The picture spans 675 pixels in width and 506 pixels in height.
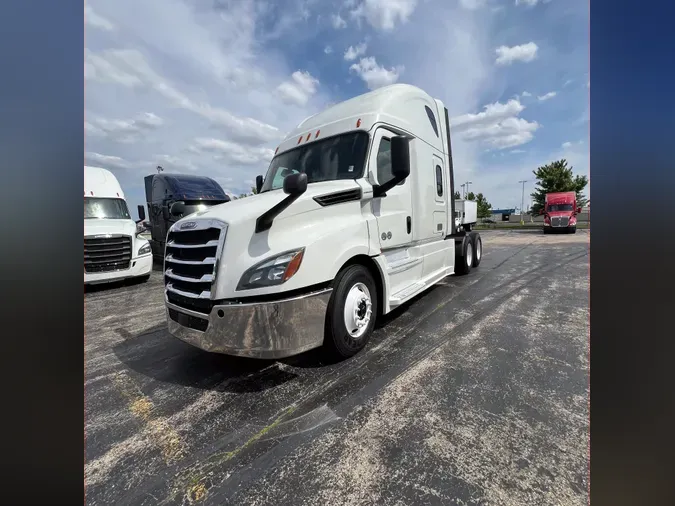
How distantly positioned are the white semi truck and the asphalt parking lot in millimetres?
440

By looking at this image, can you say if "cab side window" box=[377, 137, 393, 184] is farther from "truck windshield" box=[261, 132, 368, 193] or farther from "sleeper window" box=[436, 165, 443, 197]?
"sleeper window" box=[436, 165, 443, 197]

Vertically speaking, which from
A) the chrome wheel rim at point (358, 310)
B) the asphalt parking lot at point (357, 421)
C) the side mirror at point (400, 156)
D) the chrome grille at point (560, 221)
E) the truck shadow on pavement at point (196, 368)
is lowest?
the asphalt parking lot at point (357, 421)

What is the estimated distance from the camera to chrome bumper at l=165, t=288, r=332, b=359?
2633mm

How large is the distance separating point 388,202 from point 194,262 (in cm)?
241

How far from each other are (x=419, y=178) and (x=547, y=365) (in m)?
2.97

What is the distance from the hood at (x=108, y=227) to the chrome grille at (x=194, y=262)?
18.3 feet

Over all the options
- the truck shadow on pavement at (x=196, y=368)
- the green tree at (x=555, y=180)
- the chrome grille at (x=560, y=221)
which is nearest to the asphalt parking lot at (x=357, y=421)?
the truck shadow on pavement at (x=196, y=368)

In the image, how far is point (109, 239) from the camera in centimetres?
746

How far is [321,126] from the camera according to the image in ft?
14.3

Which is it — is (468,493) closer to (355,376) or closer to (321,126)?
(355,376)

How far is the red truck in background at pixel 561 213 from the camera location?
2373cm

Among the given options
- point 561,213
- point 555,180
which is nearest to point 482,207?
point 555,180

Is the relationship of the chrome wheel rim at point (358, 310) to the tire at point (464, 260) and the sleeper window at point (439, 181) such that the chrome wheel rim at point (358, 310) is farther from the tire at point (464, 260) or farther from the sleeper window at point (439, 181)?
the tire at point (464, 260)

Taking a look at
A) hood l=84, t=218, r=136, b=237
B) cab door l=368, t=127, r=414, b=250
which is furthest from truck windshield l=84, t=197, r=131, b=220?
cab door l=368, t=127, r=414, b=250
